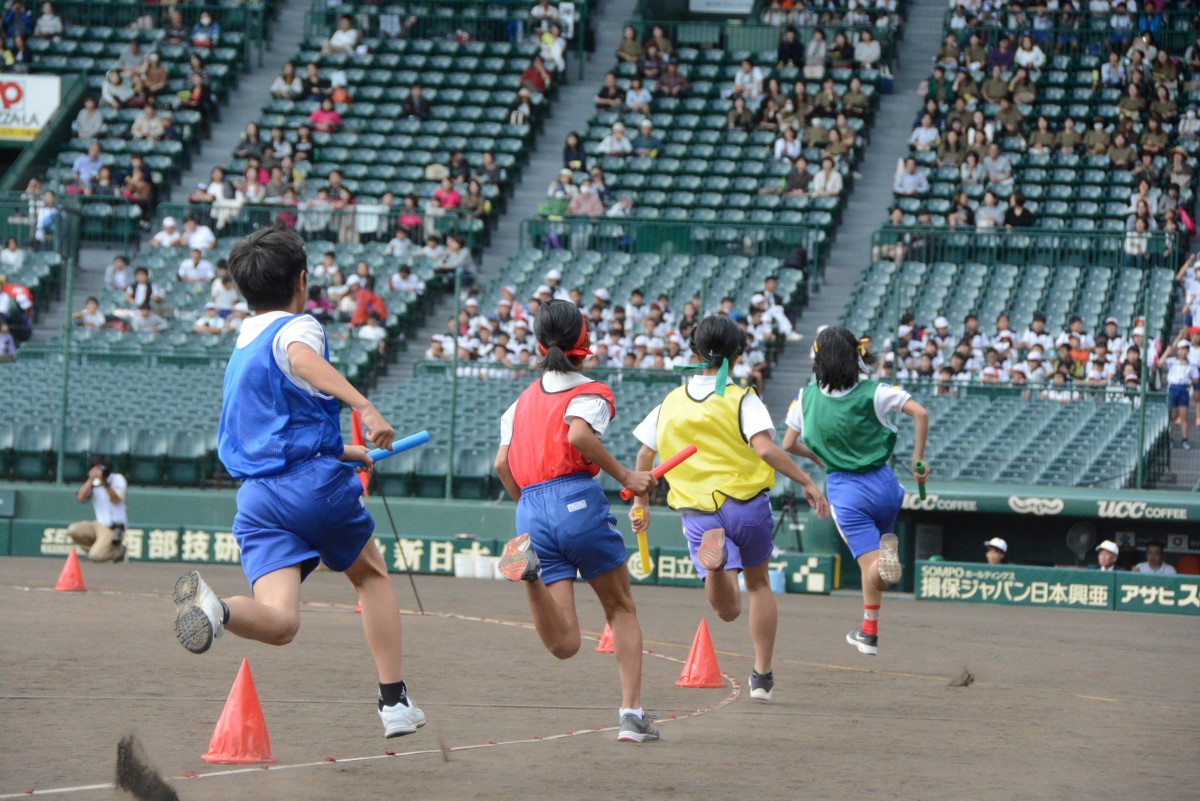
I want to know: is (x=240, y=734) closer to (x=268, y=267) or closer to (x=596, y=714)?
(x=268, y=267)

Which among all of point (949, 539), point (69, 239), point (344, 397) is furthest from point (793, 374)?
point (344, 397)

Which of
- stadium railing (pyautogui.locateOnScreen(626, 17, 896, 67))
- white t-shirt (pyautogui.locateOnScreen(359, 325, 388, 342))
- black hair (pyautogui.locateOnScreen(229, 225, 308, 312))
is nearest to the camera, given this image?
black hair (pyautogui.locateOnScreen(229, 225, 308, 312))

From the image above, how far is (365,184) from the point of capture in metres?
29.4

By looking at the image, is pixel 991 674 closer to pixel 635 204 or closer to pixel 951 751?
pixel 951 751

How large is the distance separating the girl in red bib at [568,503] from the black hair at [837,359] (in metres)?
2.74

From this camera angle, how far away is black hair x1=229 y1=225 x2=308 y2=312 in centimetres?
647

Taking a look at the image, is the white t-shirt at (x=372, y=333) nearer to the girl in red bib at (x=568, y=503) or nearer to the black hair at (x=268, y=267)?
the girl in red bib at (x=568, y=503)

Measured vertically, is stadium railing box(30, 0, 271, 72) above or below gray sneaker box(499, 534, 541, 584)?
above

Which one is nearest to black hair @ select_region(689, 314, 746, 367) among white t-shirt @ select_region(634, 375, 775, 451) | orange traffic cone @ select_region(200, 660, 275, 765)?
white t-shirt @ select_region(634, 375, 775, 451)

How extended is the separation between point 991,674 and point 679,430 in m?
3.27

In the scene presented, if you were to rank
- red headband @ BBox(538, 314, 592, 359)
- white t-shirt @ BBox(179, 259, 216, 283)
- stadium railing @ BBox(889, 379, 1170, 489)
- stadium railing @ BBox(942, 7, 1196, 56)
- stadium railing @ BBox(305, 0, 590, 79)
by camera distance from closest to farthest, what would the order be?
1. red headband @ BBox(538, 314, 592, 359)
2. stadium railing @ BBox(889, 379, 1170, 489)
3. white t-shirt @ BBox(179, 259, 216, 283)
4. stadium railing @ BBox(942, 7, 1196, 56)
5. stadium railing @ BBox(305, 0, 590, 79)

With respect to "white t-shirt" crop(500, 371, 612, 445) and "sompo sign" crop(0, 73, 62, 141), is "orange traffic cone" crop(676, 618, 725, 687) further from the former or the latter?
"sompo sign" crop(0, 73, 62, 141)

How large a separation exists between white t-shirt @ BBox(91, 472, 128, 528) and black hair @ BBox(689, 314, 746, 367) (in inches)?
477

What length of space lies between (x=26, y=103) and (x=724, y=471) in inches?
1063
